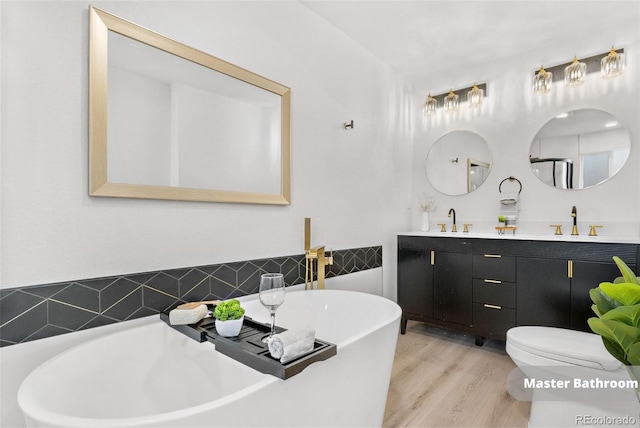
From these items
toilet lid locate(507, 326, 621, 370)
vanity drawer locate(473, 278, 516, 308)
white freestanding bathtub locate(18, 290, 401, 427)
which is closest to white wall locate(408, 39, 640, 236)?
vanity drawer locate(473, 278, 516, 308)

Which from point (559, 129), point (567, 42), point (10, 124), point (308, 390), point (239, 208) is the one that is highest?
point (567, 42)

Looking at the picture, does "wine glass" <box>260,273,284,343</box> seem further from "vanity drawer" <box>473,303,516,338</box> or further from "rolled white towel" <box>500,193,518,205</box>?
"rolled white towel" <box>500,193,518,205</box>

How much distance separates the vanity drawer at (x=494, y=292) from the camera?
2590 mm

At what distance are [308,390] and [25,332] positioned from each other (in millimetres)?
1091

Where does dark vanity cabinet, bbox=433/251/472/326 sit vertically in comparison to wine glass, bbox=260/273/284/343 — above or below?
below

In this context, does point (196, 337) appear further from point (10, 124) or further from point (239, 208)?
point (10, 124)

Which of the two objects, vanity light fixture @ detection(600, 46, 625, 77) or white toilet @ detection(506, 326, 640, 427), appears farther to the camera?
vanity light fixture @ detection(600, 46, 625, 77)

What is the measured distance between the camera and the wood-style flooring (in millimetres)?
1842

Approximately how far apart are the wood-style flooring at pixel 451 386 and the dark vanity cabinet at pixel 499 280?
187 mm

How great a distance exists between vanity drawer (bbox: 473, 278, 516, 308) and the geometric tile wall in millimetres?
1745

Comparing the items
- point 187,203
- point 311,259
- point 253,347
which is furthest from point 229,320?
point 311,259

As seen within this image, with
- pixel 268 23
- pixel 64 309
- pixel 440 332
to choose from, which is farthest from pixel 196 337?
pixel 440 332

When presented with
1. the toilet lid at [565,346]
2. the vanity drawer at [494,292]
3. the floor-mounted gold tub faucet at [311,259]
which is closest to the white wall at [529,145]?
the vanity drawer at [494,292]

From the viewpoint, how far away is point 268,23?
2184 mm
